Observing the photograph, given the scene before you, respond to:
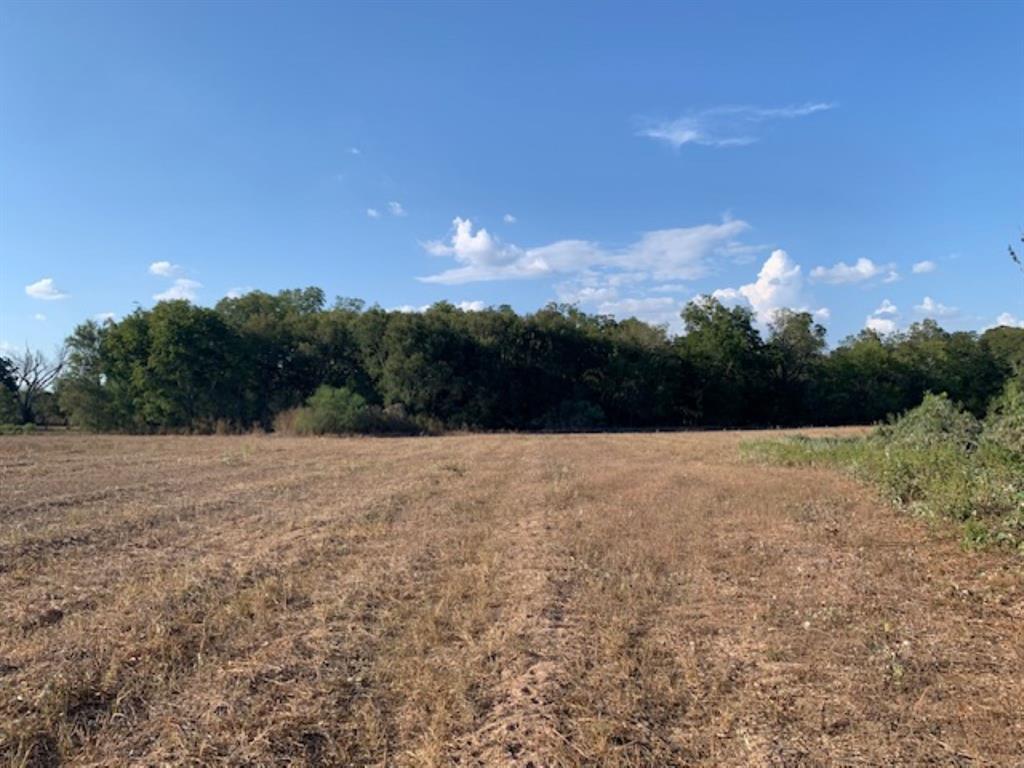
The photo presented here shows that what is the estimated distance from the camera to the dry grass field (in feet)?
12.1

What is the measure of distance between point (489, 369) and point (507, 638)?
4294 centimetres

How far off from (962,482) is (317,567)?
8845 mm

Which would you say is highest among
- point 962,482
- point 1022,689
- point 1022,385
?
point 1022,385

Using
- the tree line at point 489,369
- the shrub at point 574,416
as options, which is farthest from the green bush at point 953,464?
the shrub at point 574,416

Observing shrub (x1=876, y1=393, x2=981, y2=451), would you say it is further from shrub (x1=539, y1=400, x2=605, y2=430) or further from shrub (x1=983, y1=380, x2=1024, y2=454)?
shrub (x1=539, y1=400, x2=605, y2=430)

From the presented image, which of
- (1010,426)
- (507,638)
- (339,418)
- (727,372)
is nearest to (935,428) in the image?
(1010,426)

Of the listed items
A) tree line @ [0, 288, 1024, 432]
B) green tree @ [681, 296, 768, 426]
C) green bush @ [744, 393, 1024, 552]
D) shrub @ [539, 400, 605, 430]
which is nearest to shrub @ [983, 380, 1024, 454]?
green bush @ [744, 393, 1024, 552]

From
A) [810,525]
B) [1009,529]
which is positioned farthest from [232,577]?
[1009,529]

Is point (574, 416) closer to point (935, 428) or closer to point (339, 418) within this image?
point (339, 418)

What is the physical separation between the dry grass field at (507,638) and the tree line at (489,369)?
100.0ft

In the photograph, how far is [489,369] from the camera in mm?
47969

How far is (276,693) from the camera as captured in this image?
13.9ft

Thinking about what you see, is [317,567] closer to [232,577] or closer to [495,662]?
[232,577]

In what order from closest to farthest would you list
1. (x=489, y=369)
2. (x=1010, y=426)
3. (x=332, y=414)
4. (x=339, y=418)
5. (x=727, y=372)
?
(x=1010, y=426), (x=332, y=414), (x=339, y=418), (x=489, y=369), (x=727, y=372)
